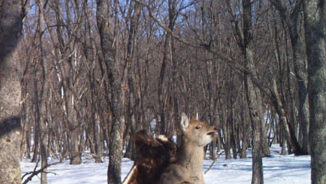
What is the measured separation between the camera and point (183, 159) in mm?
3467

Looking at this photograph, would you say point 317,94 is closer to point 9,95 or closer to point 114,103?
point 114,103

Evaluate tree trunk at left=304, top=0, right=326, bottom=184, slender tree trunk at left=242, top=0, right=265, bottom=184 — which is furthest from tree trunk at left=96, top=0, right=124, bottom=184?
tree trunk at left=304, top=0, right=326, bottom=184

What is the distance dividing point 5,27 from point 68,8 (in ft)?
60.4

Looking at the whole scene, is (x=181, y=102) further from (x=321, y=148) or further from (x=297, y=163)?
(x=321, y=148)

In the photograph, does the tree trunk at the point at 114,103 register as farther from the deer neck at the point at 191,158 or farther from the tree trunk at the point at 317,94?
the deer neck at the point at 191,158

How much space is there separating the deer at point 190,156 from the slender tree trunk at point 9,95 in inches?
85.3

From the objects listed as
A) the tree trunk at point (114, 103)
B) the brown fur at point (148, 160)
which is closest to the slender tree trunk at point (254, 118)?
the tree trunk at point (114, 103)

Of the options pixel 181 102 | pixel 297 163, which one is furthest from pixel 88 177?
pixel 181 102

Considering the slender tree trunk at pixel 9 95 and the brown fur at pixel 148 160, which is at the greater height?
the slender tree trunk at pixel 9 95

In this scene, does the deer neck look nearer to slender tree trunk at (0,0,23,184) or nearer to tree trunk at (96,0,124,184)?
slender tree trunk at (0,0,23,184)

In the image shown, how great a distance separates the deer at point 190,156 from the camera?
3408mm

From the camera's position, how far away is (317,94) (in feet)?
18.6

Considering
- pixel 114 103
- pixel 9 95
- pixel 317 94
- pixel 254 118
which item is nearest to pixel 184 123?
pixel 9 95

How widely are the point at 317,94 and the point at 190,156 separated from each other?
2846mm
